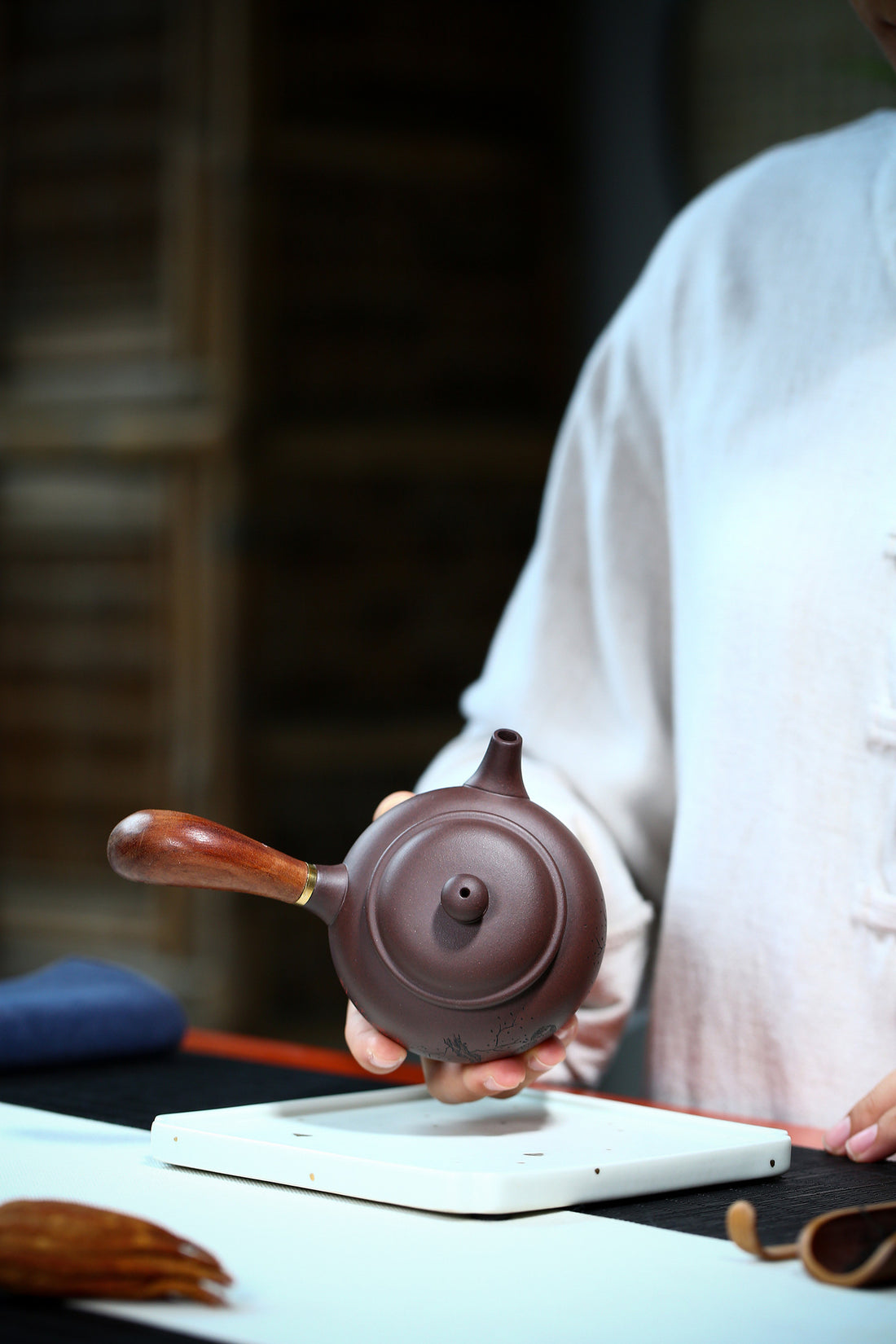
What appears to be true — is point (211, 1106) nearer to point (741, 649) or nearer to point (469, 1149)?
point (469, 1149)

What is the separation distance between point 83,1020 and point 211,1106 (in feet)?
0.52

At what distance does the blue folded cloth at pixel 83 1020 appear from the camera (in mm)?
842

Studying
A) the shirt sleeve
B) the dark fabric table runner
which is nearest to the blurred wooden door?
the shirt sleeve

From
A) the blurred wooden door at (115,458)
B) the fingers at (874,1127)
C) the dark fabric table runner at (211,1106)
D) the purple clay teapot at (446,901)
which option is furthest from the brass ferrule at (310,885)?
the blurred wooden door at (115,458)

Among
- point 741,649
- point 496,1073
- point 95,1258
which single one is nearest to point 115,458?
point 741,649

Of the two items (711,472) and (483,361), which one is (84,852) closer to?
(483,361)

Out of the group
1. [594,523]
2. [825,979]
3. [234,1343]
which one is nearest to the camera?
[234,1343]

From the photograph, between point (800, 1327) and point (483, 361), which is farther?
point (483, 361)

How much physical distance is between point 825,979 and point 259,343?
1925 mm

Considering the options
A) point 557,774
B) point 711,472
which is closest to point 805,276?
point 711,472

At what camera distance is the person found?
0.86m

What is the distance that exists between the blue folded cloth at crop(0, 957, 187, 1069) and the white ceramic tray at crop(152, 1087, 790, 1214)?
0.22 meters

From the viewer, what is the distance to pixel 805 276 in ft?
3.12

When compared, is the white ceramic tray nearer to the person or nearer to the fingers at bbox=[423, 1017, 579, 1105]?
the fingers at bbox=[423, 1017, 579, 1105]
